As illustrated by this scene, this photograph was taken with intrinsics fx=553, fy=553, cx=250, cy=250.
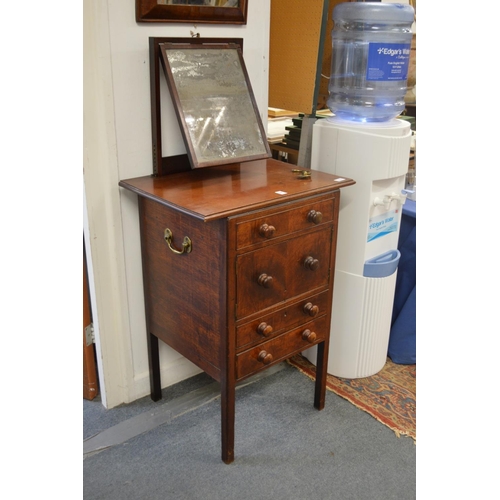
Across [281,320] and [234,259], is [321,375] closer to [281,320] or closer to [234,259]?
[281,320]

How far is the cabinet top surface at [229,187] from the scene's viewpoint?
5.12ft

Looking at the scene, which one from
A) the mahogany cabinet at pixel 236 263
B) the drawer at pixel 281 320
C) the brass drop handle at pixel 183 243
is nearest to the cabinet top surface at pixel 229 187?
the mahogany cabinet at pixel 236 263

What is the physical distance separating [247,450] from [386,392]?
0.65 meters

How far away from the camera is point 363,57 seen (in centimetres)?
222

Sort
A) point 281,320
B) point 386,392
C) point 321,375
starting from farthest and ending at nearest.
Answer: point 386,392 < point 321,375 < point 281,320

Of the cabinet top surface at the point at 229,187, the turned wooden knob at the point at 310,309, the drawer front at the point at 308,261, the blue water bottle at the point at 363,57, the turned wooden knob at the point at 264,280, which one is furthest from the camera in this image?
the blue water bottle at the point at 363,57

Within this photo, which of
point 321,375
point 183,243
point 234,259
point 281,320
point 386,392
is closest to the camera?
point 234,259

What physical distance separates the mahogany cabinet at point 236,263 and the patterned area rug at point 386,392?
35 centimetres

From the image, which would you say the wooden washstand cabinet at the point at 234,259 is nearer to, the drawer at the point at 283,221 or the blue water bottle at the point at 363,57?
the drawer at the point at 283,221

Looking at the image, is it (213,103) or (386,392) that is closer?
(213,103)

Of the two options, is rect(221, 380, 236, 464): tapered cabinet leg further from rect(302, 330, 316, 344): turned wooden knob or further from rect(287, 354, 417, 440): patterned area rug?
rect(287, 354, 417, 440): patterned area rug

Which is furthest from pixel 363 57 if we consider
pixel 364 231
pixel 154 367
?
pixel 154 367

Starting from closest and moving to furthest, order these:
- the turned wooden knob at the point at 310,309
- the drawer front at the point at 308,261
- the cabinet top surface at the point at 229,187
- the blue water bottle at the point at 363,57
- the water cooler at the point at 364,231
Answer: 1. the cabinet top surface at the point at 229,187
2. the drawer front at the point at 308,261
3. the turned wooden knob at the point at 310,309
4. the water cooler at the point at 364,231
5. the blue water bottle at the point at 363,57

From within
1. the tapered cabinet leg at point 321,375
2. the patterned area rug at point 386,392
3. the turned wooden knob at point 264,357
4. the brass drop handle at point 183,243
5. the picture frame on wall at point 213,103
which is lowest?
the patterned area rug at point 386,392
